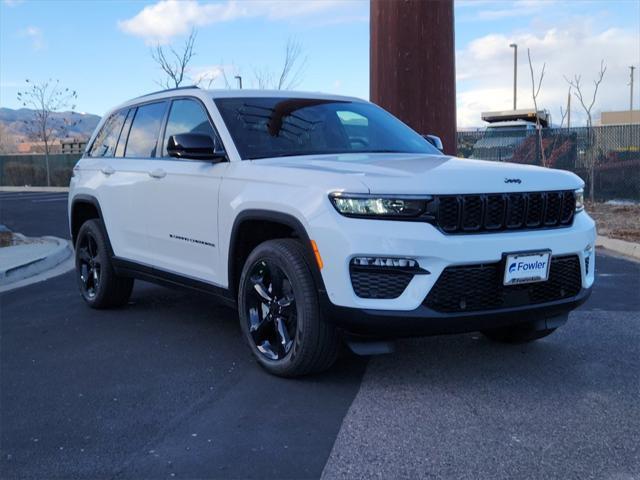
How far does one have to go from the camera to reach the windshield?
505 cm

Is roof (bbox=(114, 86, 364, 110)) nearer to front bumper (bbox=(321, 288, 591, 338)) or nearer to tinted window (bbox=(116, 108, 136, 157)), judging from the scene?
tinted window (bbox=(116, 108, 136, 157))

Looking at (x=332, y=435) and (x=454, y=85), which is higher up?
(x=454, y=85)

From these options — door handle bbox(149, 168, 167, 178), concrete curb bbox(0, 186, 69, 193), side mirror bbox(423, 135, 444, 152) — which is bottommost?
concrete curb bbox(0, 186, 69, 193)

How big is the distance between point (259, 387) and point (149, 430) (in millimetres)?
813

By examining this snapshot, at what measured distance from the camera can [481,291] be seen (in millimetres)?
3963

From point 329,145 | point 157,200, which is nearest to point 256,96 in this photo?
point 329,145

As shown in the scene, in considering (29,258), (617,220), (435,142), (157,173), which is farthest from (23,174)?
(435,142)

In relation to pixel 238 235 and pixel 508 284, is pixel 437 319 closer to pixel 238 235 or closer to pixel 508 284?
pixel 508 284

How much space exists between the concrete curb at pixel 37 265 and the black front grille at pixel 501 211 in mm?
6146

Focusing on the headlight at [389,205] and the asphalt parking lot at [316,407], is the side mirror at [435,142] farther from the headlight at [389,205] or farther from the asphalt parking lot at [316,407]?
the headlight at [389,205]

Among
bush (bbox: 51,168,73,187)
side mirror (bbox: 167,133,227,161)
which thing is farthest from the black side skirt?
bush (bbox: 51,168,73,187)

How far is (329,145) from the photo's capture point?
5.28 metres

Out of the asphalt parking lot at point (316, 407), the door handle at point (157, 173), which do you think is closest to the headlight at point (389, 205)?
the asphalt parking lot at point (316, 407)

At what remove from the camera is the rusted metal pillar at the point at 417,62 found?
40.1 feet
